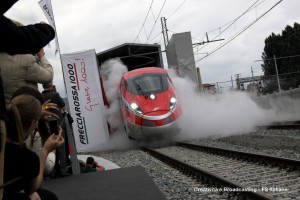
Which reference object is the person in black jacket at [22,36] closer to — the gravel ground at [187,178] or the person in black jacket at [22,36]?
the person in black jacket at [22,36]

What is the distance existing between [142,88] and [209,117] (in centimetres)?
488

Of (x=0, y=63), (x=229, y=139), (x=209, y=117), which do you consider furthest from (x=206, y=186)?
(x=209, y=117)

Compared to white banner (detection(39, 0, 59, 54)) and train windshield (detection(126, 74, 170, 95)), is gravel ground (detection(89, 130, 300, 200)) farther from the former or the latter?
white banner (detection(39, 0, 59, 54))

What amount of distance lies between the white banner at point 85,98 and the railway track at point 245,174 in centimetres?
565

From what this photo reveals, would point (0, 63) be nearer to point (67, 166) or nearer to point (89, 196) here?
point (89, 196)

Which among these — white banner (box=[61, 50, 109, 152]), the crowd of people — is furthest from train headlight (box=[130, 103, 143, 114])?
the crowd of people

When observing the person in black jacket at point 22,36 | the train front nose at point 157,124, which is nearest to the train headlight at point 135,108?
the train front nose at point 157,124

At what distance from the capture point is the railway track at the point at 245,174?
5352 millimetres

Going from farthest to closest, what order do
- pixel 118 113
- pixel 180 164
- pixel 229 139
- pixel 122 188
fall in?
pixel 118 113, pixel 229 139, pixel 180 164, pixel 122 188

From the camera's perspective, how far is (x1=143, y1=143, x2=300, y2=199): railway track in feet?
17.6

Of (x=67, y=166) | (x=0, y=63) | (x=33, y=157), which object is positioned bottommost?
(x=67, y=166)

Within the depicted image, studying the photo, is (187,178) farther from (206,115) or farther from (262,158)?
(206,115)

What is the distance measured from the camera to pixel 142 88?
14.3 meters

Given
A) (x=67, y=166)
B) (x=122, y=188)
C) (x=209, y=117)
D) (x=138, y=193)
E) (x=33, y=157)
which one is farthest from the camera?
(x=209, y=117)
